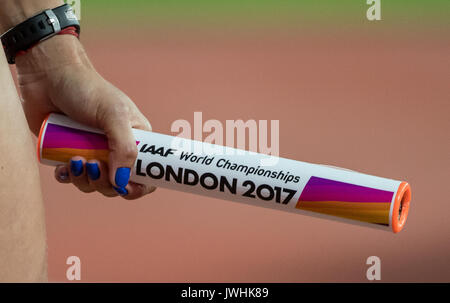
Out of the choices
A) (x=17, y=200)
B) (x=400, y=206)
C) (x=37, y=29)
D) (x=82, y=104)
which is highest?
(x=37, y=29)

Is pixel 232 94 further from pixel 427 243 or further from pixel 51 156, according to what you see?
pixel 51 156

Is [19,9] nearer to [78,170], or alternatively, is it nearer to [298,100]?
[78,170]

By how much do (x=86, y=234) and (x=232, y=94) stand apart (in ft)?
3.31

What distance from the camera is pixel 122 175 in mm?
1173

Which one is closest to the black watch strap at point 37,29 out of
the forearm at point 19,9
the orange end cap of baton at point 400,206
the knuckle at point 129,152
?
the forearm at point 19,9

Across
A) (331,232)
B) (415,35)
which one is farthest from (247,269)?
(415,35)

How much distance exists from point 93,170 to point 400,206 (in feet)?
1.66

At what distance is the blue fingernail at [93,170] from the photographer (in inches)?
47.1

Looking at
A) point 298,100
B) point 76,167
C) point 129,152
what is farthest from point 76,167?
point 298,100

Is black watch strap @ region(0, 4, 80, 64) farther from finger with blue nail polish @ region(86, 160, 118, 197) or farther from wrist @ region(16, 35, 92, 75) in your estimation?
finger with blue nail polish @ region(86, 160, 118, 197)

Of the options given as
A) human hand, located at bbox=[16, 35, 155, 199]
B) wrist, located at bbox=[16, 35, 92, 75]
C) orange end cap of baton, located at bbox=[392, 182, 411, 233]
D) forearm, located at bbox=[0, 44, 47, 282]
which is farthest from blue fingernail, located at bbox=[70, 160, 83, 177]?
orange end cap of baton, located at bbox=[392, 182, 411, 233]

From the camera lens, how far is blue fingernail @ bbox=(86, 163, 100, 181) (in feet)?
3.93

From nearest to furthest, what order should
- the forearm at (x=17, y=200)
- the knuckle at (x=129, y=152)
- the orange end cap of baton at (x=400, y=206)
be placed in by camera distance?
the forearm at (x=17, y=200) < the orange end cap of baton at (x=400, y=206) < the knuckle at (x=129, y=152)

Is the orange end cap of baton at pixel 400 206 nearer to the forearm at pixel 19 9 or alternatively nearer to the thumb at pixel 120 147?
the thumb at pixel 120 147
